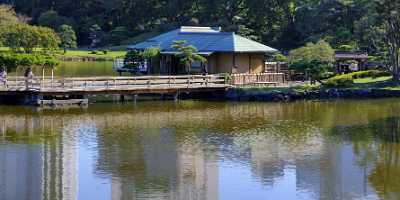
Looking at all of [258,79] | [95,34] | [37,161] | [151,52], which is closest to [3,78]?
[151,52]

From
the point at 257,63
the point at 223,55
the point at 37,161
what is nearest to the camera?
the point at 37,161

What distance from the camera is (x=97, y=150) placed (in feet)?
92.4

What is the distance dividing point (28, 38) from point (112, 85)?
21.7m

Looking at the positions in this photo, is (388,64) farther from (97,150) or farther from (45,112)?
(97,150)

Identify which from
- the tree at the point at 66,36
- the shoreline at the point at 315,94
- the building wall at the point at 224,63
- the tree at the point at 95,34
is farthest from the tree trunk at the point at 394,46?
the tree at the point at 95,34

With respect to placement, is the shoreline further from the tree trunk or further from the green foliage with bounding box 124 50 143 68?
the green foliage with bounding box 124 50 143 68

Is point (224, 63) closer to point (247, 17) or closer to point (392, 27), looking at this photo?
point (392, 27)

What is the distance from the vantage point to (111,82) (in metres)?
42.2

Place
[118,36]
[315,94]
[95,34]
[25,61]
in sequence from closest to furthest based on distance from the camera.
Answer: [25,61] < [315,94] < [118,36] < [95,34]

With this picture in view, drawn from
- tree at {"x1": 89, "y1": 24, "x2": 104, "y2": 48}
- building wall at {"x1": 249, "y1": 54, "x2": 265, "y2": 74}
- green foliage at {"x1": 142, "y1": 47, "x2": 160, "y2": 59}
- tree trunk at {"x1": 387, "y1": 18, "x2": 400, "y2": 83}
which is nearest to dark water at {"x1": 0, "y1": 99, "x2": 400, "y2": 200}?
tree trunk at {"x1": 387, "y1": 18, "x2": 400, "y2": 83}

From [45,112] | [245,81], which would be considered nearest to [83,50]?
[245,81]

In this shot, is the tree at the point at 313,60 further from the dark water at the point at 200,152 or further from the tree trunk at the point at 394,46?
the dark water at the point at 200,152

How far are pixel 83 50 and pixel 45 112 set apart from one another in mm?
50545

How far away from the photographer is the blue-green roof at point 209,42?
4816 centimetres
